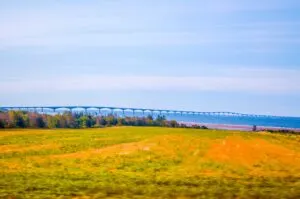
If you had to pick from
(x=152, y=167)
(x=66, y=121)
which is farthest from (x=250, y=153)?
(x=66, y=121)

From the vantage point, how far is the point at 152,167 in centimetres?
3375

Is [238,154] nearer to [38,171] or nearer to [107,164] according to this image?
[107,164]

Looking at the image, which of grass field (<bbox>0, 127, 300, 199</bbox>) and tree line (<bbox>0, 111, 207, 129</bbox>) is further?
tree line (<bbox>0, 111, 207, 129</bbox>)

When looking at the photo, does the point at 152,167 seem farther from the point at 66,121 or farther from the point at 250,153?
the point at 66,121

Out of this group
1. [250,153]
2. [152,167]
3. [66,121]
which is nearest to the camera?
[152,167]

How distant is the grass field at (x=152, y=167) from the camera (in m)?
25.1

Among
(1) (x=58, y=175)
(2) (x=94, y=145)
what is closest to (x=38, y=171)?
(1) (x=58, y=175)

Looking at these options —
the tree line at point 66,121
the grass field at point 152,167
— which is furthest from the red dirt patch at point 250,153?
the tree line at point 66,121

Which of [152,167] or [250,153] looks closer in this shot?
[152,167]

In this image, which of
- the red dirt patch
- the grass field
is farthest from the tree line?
the red dirt patch

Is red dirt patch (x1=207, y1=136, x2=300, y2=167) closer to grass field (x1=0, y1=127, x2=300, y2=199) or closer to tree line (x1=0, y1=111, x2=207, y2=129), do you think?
grass field (x1=0, y1=127, x2=300, y2=199)

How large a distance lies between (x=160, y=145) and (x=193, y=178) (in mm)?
11761

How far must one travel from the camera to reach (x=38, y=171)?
3212 cm

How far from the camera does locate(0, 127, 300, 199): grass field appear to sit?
25.1m
